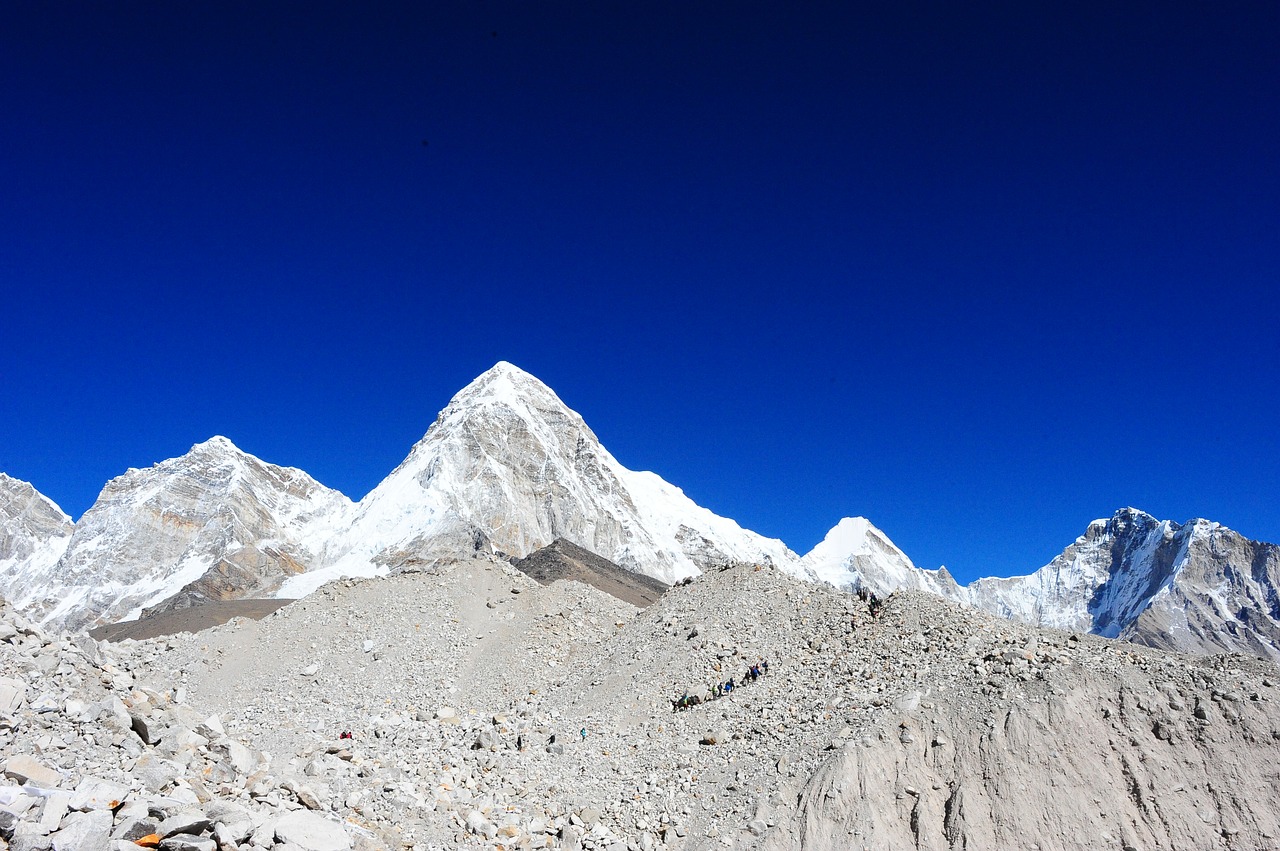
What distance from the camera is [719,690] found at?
25047mm

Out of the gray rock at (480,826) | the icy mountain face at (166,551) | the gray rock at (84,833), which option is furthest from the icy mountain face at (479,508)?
the gray rock at (84,833)

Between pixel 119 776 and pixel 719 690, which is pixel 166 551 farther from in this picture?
pixel 119 776

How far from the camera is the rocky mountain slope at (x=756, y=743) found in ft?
53.1

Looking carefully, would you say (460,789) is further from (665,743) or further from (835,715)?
(835,715)

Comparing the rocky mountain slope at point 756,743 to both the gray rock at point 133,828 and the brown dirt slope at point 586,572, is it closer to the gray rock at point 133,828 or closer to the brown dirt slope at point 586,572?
the gray rock at point 133,828

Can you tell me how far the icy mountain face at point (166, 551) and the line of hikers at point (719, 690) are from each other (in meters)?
150

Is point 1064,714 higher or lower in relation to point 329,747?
higher

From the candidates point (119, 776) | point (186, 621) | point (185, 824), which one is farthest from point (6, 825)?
point (186, 621)

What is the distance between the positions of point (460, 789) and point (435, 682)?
10.8 metres

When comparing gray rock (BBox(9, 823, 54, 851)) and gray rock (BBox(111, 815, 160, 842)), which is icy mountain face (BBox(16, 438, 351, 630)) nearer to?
gray rock (BBox(111, 815, 160, 842))

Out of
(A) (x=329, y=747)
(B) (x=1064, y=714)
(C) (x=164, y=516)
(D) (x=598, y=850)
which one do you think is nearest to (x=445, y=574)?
(A) (x=329, y=747)

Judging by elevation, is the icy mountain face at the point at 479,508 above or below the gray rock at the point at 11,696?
above

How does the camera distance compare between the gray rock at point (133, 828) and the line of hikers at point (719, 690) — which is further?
the line of hikers at point (719, 690)

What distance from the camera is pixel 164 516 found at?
18850 cm
